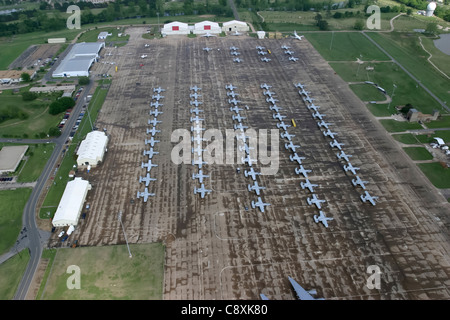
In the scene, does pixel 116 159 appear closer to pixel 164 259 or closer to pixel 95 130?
pixel 95 130

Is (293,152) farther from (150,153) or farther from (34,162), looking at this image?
(34,162)

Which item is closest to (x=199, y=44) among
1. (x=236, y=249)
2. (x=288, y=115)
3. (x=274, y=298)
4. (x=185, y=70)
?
(x=185, y=70)

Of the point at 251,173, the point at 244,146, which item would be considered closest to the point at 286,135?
the point at 244,146

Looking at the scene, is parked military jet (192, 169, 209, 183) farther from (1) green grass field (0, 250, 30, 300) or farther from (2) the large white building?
(2) the large white building

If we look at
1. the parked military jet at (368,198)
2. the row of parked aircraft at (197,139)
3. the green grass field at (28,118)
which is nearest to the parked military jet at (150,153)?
the row of parked aircraft at (197,139)

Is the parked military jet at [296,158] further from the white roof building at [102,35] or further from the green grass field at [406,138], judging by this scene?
the white roof building at [102,35]

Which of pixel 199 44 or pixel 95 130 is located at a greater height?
pixel 199 44

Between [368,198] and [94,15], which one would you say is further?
[94,15]
